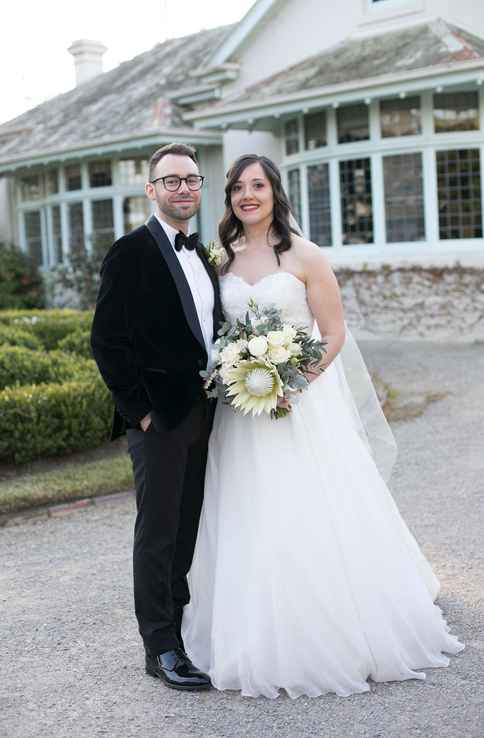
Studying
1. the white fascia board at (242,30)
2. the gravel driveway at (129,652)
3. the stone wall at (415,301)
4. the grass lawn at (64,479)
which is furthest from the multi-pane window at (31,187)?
the gravel driveway at (129,652)

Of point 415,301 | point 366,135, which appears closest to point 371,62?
point 366,135

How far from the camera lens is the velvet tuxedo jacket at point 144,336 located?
12.2ft

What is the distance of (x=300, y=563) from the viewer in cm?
380

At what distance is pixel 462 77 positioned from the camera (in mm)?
12969

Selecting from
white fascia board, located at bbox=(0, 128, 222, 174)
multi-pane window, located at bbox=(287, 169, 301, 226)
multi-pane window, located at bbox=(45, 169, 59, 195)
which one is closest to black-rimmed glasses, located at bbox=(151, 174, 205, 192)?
multi-pane window, located at bbox=(287, 169, 301, 226)

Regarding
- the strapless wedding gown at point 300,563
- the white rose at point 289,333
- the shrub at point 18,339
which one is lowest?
the strapless wedding gown at point 300,563

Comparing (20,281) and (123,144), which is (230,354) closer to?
(123,144)

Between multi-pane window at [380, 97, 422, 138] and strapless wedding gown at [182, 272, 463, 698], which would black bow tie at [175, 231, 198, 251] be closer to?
strapless wedding gown at [182, 272, 463, 698]

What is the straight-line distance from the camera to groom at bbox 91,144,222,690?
3.73m

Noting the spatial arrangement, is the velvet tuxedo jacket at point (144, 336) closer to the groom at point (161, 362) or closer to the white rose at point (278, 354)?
the groom at point (161, 362)

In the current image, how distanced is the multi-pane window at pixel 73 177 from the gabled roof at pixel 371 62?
15.2 feet

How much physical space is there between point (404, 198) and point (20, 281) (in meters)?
8.60

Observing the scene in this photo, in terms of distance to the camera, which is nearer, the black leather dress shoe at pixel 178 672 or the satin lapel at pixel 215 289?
the black leather dress shoe at pixel 178 672

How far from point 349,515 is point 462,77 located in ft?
34.2
